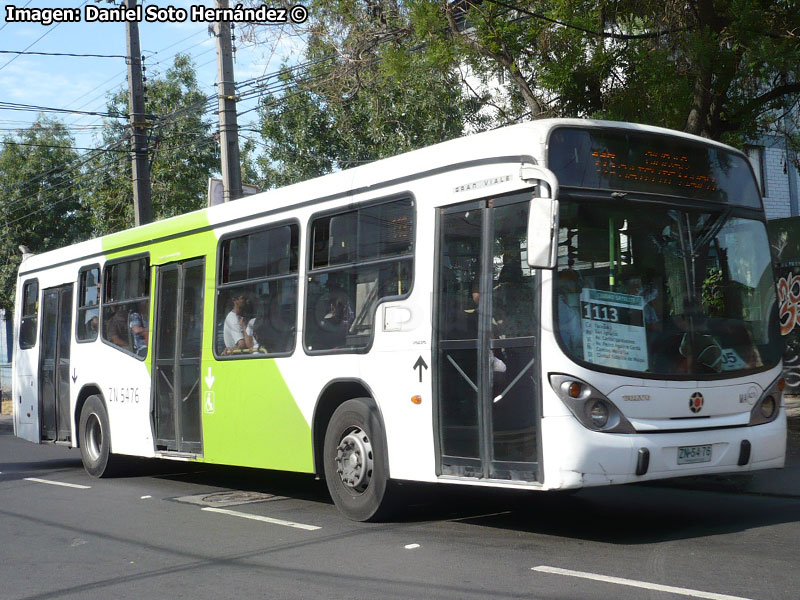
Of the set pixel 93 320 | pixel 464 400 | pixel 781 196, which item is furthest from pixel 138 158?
pixel 781 196

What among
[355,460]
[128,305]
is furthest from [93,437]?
[355,460]

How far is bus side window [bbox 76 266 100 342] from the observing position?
13.3 metres

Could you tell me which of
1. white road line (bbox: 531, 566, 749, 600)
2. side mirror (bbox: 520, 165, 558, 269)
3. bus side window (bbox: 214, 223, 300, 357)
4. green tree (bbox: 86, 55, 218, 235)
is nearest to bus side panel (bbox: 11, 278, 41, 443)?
bus side window (bbox: 214, 223, 300, 357)

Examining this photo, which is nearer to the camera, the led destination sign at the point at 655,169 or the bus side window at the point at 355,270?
the led destination sign at the point at 655,169

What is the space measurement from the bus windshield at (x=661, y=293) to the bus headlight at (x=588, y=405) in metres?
0.20

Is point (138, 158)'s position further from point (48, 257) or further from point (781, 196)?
point (781, 196)

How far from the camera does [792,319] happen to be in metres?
16.6

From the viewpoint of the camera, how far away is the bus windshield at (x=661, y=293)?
702 cm

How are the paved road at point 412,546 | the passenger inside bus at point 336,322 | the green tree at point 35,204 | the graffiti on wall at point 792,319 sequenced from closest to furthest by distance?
the paved road at point 412,546
the passenger inside bus at point 336,322
the graffiti on wall at point 792,319
the green tree at point 35,204

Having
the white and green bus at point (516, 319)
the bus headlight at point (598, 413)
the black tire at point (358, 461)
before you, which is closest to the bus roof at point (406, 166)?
the white and green bus at point (516, 319)

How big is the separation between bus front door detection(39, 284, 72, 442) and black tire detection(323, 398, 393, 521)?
6.54 m

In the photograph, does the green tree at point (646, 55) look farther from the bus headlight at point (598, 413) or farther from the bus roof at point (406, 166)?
the bus headlight at point (598, 413)

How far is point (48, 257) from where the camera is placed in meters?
15.0

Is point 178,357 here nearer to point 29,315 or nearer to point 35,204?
point 29,315
